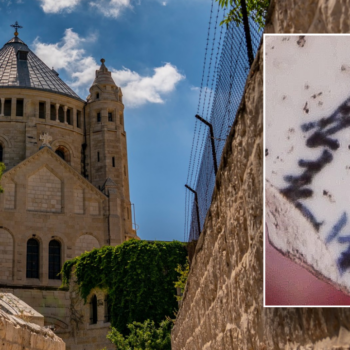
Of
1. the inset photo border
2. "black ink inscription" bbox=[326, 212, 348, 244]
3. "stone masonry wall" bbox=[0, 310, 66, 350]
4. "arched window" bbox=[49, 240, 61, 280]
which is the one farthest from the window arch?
"black ink inscription" bbox=[326, 212, 348, 244]

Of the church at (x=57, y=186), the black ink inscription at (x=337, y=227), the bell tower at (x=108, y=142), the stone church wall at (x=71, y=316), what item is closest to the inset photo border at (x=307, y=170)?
the black ink inscription at (x=337, y=227)

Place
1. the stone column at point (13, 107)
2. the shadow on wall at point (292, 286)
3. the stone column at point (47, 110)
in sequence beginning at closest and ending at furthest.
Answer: the shadow on wall at point (292, 286) < the stone column at point (13, 107) < the stone column at point (47, 110)

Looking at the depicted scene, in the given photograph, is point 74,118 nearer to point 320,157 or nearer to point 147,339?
point 147,339

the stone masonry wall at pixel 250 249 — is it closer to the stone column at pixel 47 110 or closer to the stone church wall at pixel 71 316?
the stone church wall at pixel 71 316

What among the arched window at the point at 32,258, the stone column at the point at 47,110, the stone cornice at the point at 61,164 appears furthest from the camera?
the stone column at the point at 47,110

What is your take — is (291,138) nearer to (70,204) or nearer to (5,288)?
(5,288)

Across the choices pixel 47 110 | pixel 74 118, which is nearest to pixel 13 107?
pixel 47 110
